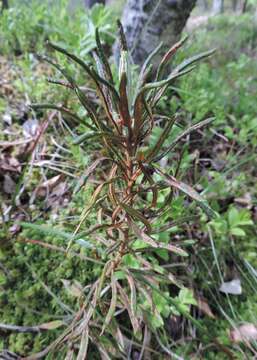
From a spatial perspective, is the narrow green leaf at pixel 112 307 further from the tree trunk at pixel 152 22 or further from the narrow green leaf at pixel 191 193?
the tree trunk at pixel 152 22

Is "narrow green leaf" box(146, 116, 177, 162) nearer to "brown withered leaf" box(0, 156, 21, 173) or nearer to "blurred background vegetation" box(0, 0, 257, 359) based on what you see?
"blurred background vegetation" box(0, 0, 257, 359)

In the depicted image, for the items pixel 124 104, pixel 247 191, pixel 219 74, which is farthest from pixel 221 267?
pixel 219 74

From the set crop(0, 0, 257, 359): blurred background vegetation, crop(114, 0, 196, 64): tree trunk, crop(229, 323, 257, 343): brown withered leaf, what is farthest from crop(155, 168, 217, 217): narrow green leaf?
crop(114, 0, 196, 64): tree trunk

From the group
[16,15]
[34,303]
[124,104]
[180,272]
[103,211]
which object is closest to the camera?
[124,104]

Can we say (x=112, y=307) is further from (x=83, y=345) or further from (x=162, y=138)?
(x=162, y=138)

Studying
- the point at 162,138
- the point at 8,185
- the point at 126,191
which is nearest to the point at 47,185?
the point at 8,185

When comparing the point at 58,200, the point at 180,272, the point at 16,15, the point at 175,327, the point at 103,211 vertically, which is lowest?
the point at 175,327

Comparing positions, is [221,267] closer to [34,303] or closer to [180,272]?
[180,272]
